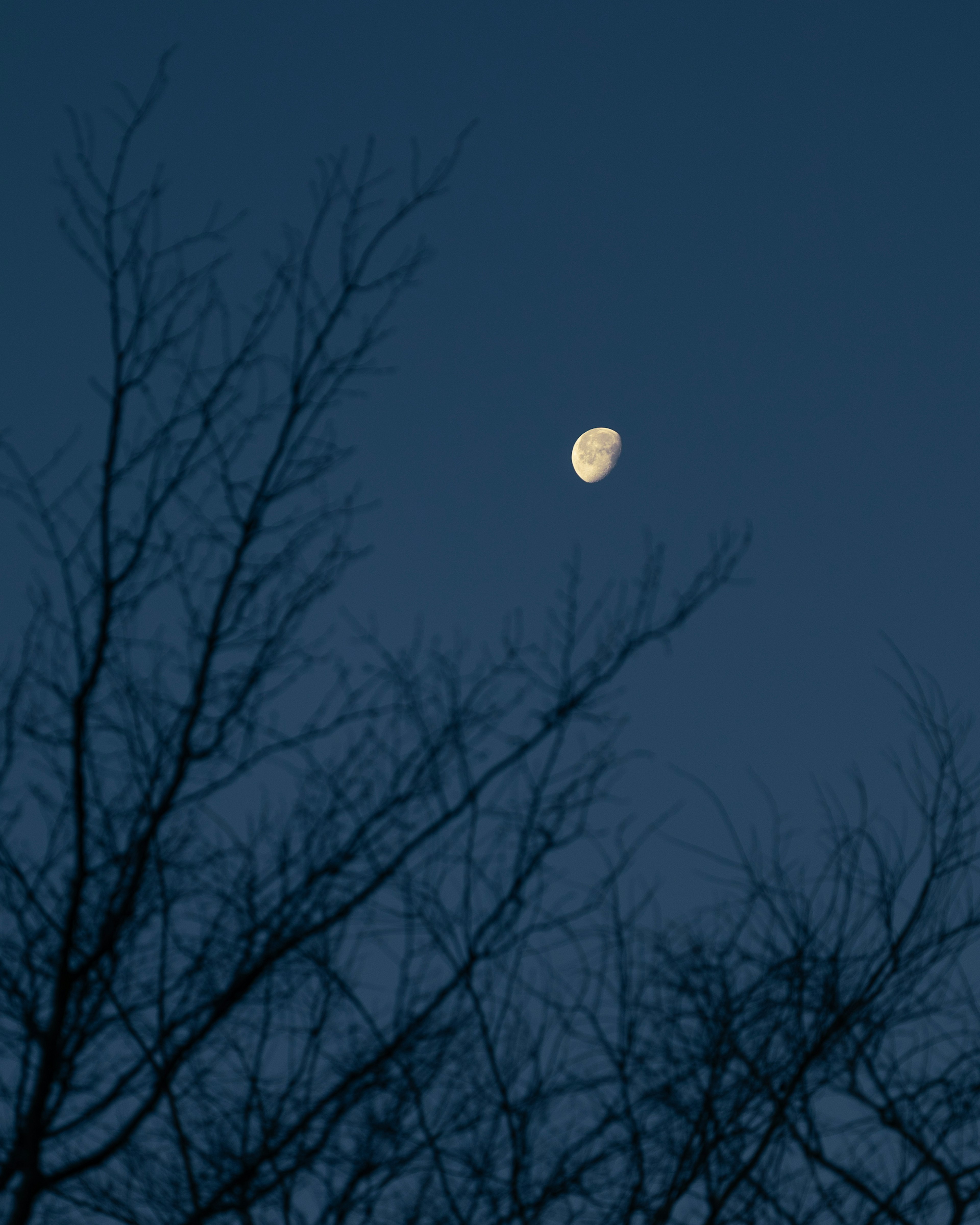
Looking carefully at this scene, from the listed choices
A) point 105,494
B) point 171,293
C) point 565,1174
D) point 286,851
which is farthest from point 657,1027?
point 171,293

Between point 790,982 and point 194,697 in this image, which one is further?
point 790,982

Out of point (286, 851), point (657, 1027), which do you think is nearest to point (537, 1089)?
point (657, 1027)

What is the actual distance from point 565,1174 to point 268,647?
5.50 feet

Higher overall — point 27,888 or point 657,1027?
point 27,888

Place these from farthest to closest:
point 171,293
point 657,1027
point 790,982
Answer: point 657,1027
point 790,982
point 171,293

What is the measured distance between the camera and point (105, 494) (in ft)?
9.38

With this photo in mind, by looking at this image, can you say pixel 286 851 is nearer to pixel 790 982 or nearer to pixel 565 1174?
pixel 565 1174

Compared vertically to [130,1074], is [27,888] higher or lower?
higher

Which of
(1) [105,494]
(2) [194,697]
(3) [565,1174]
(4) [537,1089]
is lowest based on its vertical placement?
(3) [565,1174]

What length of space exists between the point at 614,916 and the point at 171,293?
2358 mm

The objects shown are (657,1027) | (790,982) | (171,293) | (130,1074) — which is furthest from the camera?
(657,1027)

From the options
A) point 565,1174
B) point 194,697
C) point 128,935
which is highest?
point 194,697

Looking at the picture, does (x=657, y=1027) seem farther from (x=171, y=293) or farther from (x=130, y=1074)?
(x=171, y=293)

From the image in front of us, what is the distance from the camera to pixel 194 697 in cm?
295
